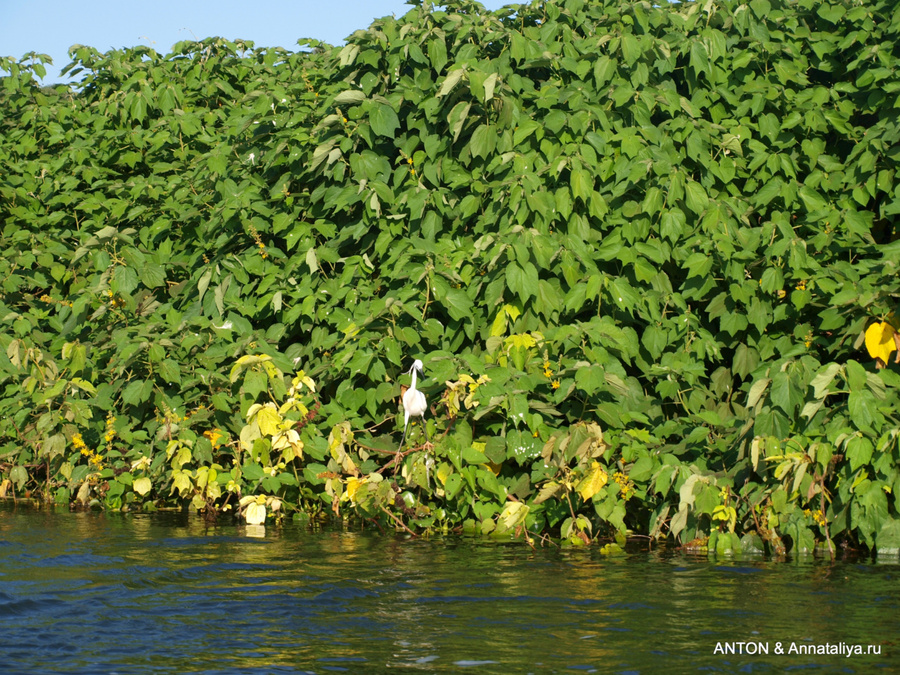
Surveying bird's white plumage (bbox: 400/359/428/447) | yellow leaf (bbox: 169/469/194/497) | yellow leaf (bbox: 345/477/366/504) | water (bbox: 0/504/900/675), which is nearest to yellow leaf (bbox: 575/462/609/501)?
water (bbox: 0/504/900/675)

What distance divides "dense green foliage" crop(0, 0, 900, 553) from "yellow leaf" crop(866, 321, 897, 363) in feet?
0.26

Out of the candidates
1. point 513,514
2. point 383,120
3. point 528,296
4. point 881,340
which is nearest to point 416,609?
point 513,514

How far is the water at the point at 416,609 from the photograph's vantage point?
3135 mm

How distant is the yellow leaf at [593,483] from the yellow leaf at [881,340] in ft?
A: 4.88

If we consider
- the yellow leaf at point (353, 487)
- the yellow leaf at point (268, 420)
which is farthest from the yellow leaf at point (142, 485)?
the yellow leaf at point (353, 487)

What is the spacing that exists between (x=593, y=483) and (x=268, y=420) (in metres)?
1.97

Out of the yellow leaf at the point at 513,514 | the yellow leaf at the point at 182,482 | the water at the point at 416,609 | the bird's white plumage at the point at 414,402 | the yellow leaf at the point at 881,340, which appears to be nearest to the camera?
the water at the point at 416,609

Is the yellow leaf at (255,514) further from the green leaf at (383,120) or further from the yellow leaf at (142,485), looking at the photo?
the green leaf at (383,120)

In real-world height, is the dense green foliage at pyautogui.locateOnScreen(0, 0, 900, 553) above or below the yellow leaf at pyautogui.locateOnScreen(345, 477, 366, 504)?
above

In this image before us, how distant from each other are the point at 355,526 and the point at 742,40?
13.1ft

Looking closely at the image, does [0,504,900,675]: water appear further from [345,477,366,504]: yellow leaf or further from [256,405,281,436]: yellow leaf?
[256,405,281,436]: yellow leaf

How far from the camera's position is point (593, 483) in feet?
16.1

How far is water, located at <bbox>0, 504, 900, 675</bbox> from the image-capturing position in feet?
10.3

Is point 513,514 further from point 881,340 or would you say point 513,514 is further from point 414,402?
point 881,340
